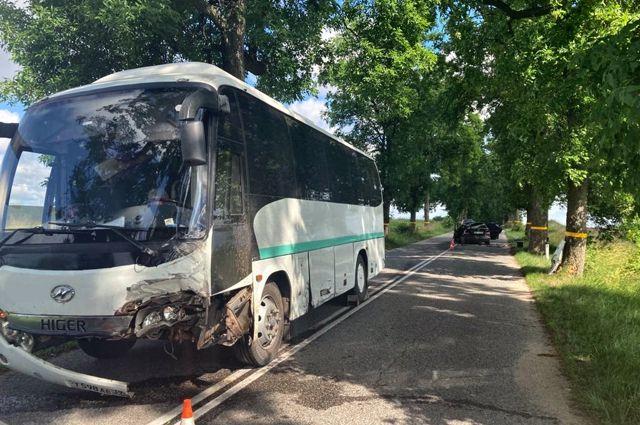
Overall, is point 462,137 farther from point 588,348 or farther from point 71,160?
point 71,160

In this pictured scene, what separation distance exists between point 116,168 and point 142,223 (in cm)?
64

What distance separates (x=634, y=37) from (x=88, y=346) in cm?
680

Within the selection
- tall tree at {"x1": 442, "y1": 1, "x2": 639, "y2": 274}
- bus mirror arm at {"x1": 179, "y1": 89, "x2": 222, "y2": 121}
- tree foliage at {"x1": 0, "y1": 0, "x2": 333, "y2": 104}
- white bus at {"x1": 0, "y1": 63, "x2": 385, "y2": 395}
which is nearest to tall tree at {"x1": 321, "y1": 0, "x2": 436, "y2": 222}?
tree foliage at {"x1": 0, "y1": 0, "x2": 333, "y2": 104}

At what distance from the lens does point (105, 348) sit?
6.79 m

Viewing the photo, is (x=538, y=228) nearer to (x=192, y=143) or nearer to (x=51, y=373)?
(x=192, y=143)

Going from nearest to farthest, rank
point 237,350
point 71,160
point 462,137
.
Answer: point 71,160 < point 237,350 < point 462,137

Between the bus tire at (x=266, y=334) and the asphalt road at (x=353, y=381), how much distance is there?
0.18 meters

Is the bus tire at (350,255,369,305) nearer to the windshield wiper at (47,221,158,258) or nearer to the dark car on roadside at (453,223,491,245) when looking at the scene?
the windshield wiper at (47,221,158,258)

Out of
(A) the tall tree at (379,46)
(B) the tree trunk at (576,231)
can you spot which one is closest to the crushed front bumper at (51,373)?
(A) the tall tree at (379,46)

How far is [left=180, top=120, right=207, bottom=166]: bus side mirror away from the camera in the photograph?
462 cm

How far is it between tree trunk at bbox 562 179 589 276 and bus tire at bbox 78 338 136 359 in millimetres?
12756

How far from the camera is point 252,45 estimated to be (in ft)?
45.8

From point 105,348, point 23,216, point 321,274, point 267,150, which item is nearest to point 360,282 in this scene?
point 321,274

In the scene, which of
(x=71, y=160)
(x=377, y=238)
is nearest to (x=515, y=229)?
(x=377, y=238)
